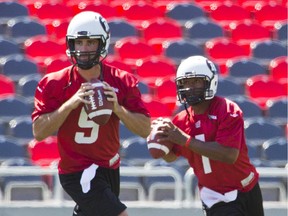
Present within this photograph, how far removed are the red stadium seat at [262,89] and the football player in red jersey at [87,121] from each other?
4548mm

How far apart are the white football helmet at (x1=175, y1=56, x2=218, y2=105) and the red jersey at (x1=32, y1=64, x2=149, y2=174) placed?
0.89ft

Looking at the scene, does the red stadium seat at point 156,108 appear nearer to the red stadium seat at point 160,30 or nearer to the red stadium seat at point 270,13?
the red stadium seat at point 160,30

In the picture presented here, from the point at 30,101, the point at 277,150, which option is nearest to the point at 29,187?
the point at 30,101

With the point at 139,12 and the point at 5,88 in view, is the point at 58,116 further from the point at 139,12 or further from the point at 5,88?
the point at 139,12

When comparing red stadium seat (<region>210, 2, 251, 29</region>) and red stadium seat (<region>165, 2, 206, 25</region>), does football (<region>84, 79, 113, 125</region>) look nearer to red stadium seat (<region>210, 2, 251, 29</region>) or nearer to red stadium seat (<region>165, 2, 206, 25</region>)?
red stadium seat (<region>165, 2, 206, 25</region>)

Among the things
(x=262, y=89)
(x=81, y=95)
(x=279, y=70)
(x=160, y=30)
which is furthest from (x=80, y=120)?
(x=160, y=30)

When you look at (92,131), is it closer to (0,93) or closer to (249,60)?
(0,93)

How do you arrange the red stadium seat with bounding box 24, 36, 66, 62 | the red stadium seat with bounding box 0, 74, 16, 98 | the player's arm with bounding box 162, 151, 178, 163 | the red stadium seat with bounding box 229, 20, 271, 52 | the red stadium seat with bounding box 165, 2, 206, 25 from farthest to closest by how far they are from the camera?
the red stadium seat with bounding box 165, 2, 206, 25 → the red stadium seat with bounding box 229, 20, 271, 52 → the red stadium seat with bounding box 24, 36, 66, 62 → the red stadium seat with bounding box 0, 74, 16, 98 → the player's arm with bounding box 162, 151, 178, 163

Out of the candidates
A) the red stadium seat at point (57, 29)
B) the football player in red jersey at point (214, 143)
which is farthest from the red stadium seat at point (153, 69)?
the football player in red jersey at point (214, 143)

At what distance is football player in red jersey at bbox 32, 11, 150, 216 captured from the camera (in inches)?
203

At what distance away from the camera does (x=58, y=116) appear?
5.09 meters

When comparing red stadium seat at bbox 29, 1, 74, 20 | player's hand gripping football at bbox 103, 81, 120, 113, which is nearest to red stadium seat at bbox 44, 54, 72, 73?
red stadium seat at bbox 29, 1, 74, 20

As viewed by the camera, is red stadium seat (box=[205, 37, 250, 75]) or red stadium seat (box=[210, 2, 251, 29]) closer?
red stadium seat (box=[205, 37, 250, 75])

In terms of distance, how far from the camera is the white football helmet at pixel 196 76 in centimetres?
538
